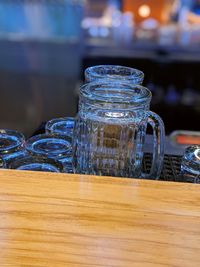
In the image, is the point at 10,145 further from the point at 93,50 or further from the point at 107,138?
the point at 93,50

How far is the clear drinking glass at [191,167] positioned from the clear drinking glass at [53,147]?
21 cm

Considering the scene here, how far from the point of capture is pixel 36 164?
66 centimetres

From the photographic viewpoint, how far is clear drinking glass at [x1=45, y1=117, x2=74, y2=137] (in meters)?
0.81

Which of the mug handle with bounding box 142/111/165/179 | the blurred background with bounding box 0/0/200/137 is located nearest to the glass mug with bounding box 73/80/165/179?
the mug handle with bounding box 142/111/165/179

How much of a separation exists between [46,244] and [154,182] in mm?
208

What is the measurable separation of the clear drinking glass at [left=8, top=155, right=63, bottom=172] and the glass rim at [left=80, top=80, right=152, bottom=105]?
13 cm

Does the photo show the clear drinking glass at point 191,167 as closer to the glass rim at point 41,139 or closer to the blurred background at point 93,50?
the glass rim at point 41,139

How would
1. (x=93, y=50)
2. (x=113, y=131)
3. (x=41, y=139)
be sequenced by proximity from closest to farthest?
(x=113, y=131), (x=41, y=139), (x=93, y=50)

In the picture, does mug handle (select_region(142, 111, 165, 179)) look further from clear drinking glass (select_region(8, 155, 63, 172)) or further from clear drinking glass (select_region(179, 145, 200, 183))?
clear drinking glass (select_region(8, 155, 63, 172))

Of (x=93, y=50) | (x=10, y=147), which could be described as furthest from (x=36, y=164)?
(x=93, y=50)

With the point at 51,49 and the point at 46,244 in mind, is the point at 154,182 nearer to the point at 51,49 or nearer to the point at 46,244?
the point at 46,244

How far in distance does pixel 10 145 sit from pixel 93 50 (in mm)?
1838

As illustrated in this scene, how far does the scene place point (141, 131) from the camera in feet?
2.16

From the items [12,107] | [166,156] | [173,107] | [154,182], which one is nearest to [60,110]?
[12,107]
